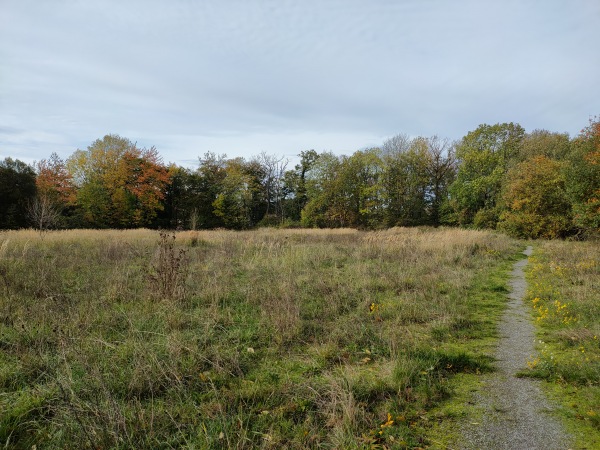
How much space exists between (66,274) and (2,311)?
3.12m

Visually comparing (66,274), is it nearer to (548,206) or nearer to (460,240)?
(460,240)

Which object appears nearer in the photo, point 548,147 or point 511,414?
point 511,414

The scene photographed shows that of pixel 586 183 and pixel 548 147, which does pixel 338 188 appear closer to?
pixel 548 147

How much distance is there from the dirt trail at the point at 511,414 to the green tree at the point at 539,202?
23.8 m

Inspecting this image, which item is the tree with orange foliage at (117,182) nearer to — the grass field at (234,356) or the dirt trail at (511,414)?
the grass field at (234,356)

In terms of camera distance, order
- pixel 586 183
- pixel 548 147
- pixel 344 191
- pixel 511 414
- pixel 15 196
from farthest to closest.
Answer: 1. pixel 344 191
2. pixel 548 147
3. pixel 15 196
4. pixel 586 183
5. pixel 511 414

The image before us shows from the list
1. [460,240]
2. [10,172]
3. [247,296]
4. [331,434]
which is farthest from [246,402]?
[10,172]

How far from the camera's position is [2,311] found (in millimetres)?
5371

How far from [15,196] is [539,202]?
42.0 metres

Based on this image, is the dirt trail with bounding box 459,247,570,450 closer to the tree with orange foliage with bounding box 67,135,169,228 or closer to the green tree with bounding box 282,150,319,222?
the tree with orange foliage with bounding box 67,135,169,228

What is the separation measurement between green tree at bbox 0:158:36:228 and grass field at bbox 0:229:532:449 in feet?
90.9

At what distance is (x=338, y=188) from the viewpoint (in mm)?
44875

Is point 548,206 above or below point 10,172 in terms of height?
below

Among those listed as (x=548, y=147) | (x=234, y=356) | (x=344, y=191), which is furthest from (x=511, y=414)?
(x=344, y=191)
